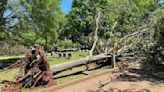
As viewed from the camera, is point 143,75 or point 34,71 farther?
point 143,75

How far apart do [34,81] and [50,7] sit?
13130 millimetres

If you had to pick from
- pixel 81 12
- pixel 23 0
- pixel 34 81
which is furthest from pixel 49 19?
pixel 81 12

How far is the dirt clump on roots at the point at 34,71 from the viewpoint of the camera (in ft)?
34.7

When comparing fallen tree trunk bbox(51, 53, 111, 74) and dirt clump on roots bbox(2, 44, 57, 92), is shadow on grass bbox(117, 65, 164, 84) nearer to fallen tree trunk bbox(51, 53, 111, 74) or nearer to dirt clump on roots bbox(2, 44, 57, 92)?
fallen tree trunk bbox(51, 53, 111, 74)

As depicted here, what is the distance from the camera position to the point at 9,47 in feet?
Result: 81.3

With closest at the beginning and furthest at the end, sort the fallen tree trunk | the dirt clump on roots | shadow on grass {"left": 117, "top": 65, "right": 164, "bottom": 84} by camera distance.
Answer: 1. the dirt clump on roots
2. the fallen tree trunk
3. shadow on grass {"left": 117, "top": 65, "right": 164, "bottom": 84}

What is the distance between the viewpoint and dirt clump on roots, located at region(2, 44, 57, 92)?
1058 centimetres

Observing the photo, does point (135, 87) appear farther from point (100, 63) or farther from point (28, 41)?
point (28, 41)

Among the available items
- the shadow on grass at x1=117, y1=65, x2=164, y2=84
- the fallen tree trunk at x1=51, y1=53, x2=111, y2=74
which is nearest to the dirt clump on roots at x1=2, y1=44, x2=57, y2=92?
the fallen tree trunk at x1=51, y1=53, x2=111, y2=74

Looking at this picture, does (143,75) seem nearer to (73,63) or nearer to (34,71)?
→ (73,63)

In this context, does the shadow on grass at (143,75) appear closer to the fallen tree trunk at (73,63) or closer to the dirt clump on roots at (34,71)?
the fallen tree trunk at (73,63)

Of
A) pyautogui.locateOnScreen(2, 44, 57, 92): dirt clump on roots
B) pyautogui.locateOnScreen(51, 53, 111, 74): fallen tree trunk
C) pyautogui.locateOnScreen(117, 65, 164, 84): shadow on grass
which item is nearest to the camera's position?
pyautogui.locateOnScreen(2, 44, 57, 92): dirt clump on roots

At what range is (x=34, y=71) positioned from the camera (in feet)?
35.0

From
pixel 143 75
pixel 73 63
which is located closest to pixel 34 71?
pixel 73 63
